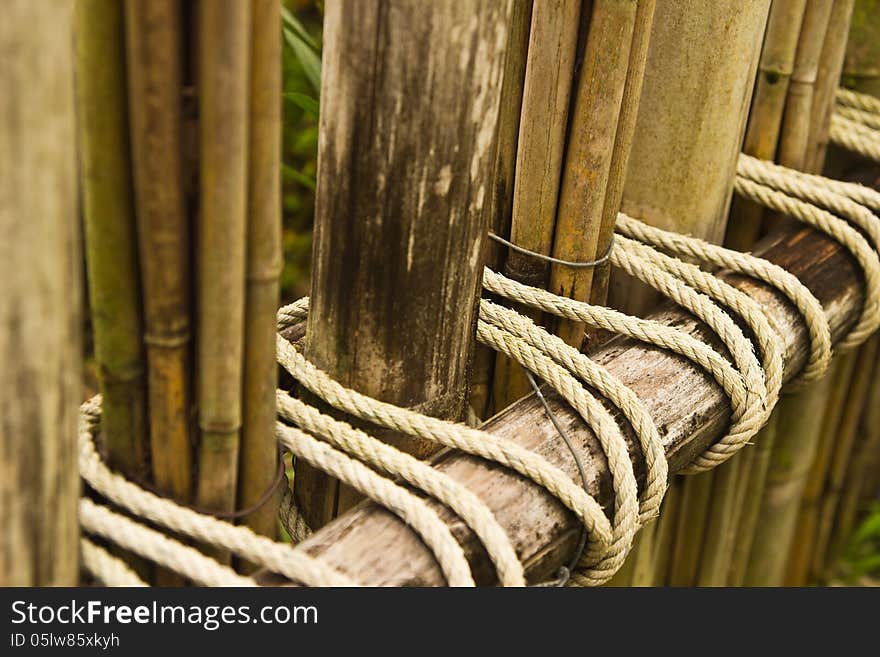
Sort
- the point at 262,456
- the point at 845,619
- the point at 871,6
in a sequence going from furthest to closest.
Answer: the point at 871,6 → the point at 845,619 → the point at 262,456

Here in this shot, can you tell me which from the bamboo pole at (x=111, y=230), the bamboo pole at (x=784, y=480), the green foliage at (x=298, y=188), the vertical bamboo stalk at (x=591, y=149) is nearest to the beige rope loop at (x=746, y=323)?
the vertical bamboo stalk at (x=591, y=149)

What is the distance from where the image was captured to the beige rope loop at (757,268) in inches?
45.8

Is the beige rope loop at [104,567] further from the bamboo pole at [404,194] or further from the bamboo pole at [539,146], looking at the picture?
the bamboo pole at [539,146]

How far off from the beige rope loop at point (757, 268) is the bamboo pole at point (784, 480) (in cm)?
39

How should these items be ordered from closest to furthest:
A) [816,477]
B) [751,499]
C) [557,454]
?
1. [557,454]
2. [751,499]
3. [816,477]

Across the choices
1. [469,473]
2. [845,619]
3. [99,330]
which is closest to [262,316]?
[99,330]

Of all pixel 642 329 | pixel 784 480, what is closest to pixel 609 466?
pixel 642 329

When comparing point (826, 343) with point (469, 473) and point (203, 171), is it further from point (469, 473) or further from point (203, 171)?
point (203, 171)

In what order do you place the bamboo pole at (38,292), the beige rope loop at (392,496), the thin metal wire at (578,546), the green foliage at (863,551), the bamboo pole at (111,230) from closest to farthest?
the bamboo pole at (38,292), the bamboo pole at (111,230), the beige rope loop at (392,496), the thin metal wire at (578,546), the green foliage at (863,551)

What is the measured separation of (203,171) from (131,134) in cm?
5

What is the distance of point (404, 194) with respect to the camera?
857mm

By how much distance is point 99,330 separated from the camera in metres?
0.74

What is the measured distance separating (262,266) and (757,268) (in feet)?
2.12

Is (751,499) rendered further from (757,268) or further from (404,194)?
(404,194)
